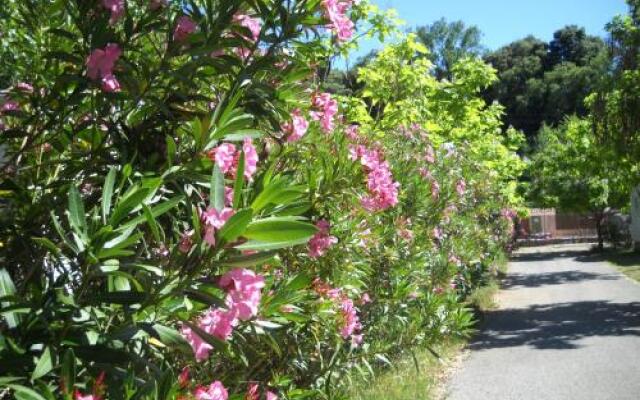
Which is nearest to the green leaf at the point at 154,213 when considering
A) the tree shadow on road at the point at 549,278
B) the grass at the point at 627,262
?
the tree shadow on road at the point at 549,278

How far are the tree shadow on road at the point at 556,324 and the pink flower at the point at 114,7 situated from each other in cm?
964

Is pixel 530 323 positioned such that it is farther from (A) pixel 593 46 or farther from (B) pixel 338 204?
(A) pixel 593 46

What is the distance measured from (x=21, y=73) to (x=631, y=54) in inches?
546

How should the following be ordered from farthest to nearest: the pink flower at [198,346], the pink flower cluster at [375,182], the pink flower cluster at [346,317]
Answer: the pink flower cluster at [346,317], the pink flower cluster at [375,182], the pink flower at [198,346]

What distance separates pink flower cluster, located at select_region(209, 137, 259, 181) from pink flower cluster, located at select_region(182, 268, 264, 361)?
0.40 meters

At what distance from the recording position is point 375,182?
3.08 m

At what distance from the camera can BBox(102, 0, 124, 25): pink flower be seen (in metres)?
2.21

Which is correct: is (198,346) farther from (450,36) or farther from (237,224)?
(450,36)

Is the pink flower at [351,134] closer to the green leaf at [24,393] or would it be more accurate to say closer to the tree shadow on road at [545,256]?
the green leaf at [24,393]

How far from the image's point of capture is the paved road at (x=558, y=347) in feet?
25.9

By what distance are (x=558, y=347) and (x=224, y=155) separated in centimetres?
A: 968

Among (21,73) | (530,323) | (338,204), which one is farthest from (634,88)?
(21,73)

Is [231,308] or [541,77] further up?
[541,77]

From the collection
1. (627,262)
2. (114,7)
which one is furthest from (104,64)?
(627,262)
